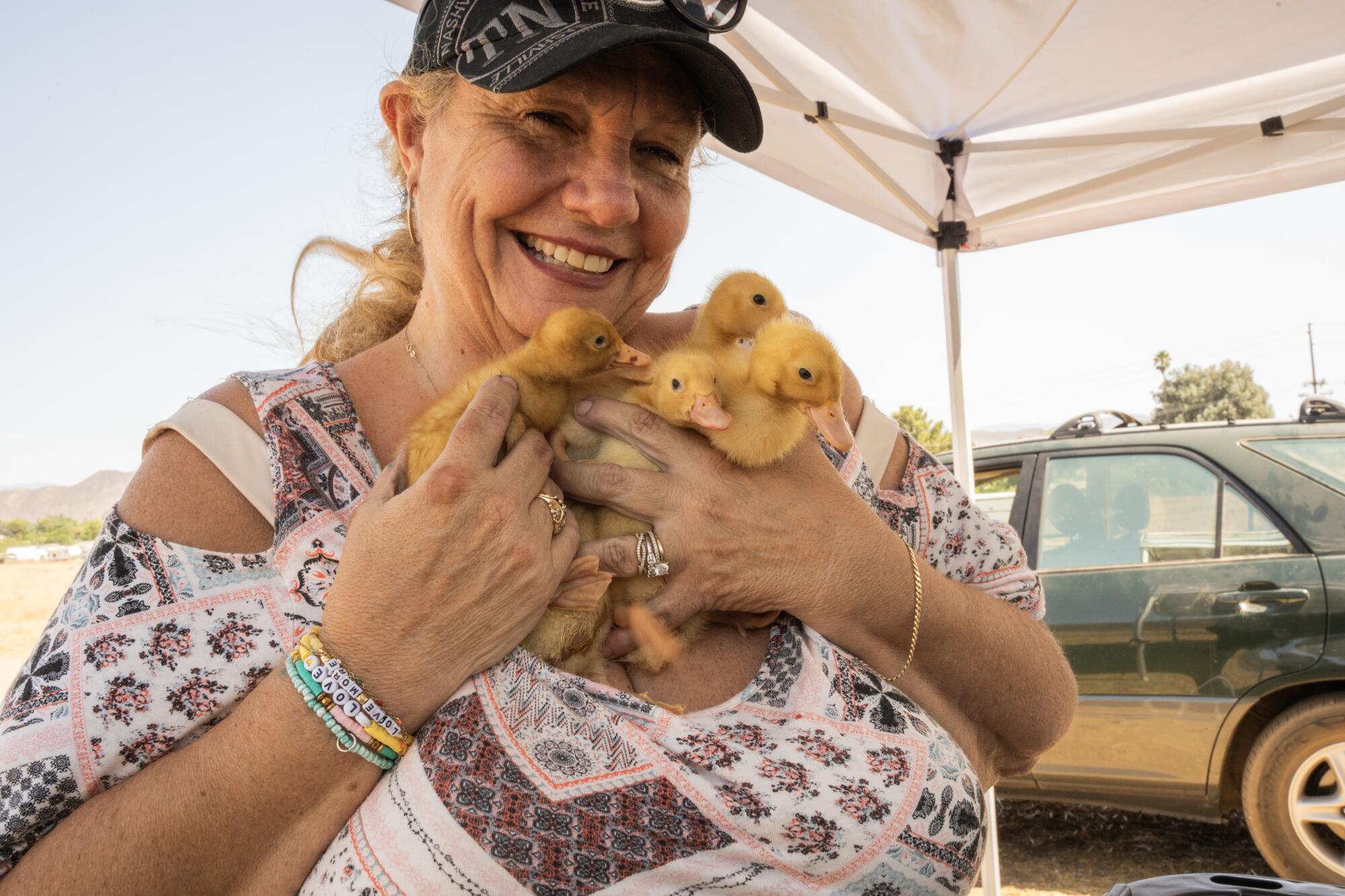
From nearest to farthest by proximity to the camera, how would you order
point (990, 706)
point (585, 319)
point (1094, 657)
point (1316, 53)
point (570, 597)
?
point (570, 597)
point (585, 319)
point (990, 706)
point (1316, 53)
point (1094, 657)

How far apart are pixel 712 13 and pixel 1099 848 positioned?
7.60 meters

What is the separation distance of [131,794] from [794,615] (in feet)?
3.81

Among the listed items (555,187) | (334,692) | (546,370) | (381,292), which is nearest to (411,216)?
(381,292)

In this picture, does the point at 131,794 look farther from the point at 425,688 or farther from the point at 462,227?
the point at 462,227

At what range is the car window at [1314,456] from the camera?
Answer: 5645mm

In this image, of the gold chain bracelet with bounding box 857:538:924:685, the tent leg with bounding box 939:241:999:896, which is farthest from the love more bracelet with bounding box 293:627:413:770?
the tent leg with bounding box 939:241:999:896

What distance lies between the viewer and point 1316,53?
12.2ft

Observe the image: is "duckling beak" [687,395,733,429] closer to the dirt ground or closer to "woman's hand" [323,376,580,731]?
"woman's hand" [323,376,580,731]

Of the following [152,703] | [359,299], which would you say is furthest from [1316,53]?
[152,703]

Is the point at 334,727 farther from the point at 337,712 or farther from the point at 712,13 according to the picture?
the point at 712,13

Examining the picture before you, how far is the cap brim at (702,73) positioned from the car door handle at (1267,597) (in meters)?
5.07

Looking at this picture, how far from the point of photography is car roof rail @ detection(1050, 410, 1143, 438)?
6723 mm

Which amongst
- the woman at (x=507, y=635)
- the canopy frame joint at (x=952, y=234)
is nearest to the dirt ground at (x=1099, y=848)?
the canopy frame joint at (x=952, y=234)

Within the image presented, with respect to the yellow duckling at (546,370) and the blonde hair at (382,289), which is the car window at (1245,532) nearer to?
the blonde hair at (382,289)
